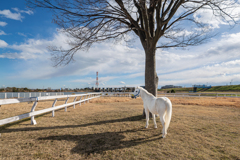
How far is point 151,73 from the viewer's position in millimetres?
6168

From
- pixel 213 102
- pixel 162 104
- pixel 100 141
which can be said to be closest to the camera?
pixel 100 141

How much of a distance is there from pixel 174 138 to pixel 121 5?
19.7ft

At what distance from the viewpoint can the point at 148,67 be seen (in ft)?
20.5

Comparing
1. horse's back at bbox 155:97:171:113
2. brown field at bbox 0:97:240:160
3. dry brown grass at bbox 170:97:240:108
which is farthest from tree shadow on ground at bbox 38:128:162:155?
dry brown grass at bbox 170:97:240:108

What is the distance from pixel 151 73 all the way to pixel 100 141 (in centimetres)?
407

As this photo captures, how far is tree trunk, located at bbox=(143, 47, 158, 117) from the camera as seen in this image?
6.11 meters

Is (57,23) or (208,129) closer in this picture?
(208,129)

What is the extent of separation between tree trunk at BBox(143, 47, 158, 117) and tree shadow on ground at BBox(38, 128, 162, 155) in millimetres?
2680

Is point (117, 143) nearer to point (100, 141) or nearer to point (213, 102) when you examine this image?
point (100, 141)

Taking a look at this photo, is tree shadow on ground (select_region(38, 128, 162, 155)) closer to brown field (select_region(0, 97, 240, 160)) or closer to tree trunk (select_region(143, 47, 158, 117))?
brown field (select_region(0, 97, 240, 160))

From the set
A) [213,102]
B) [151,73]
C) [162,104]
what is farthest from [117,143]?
[213,102]

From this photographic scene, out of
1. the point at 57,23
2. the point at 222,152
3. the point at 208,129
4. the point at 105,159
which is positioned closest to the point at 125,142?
the point at 105,159

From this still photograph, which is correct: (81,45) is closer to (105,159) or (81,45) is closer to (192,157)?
(105,159)

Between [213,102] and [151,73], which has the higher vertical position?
[151,73]
